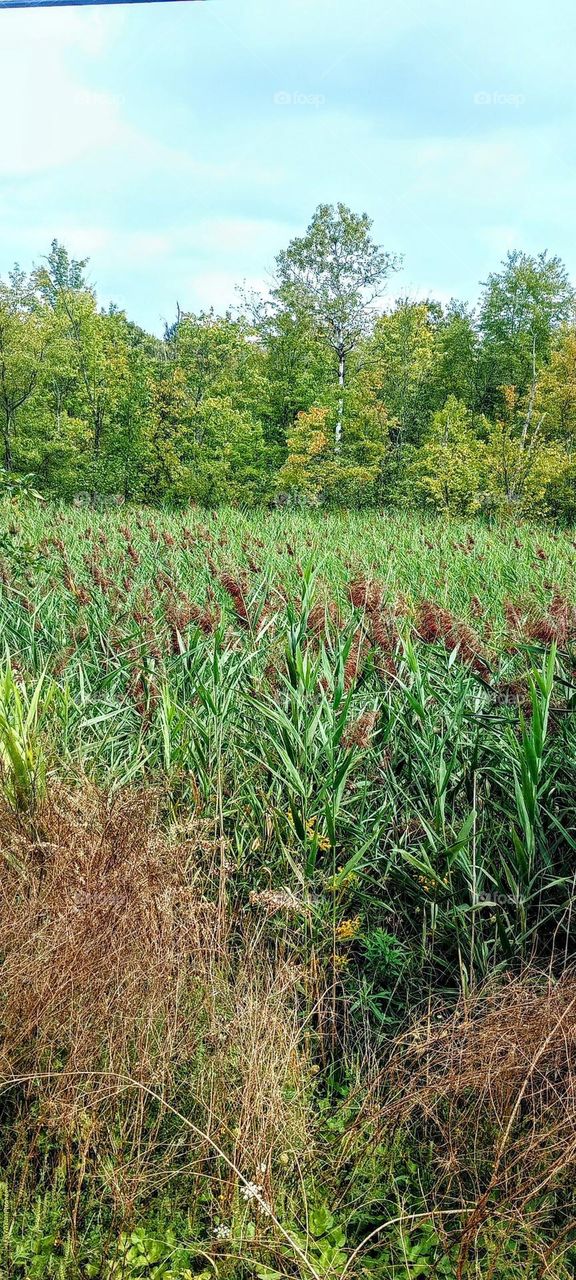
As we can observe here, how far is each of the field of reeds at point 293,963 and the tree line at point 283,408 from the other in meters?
16.4

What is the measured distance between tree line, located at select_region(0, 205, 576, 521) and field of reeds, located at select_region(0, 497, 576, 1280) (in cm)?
1635

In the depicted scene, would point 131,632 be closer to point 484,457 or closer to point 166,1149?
point 166,1149

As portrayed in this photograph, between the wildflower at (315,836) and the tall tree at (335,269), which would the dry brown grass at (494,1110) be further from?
the tall tree at (335,269)

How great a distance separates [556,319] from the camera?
111ft

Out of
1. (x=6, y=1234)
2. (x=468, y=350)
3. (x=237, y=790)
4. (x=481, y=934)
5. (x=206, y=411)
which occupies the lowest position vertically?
(x=6, y=1234)

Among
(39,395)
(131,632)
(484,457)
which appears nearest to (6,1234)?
(131,632)

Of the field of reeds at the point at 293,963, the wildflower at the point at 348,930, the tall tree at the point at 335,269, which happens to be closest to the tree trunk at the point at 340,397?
the tall tree at the point at 335,269

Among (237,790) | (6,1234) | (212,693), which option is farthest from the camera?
(212,693)

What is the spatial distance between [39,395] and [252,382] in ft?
21.6

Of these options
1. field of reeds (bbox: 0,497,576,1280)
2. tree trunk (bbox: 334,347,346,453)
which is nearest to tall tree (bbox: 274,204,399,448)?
tree trunk (bbox: 334,347,346,453)

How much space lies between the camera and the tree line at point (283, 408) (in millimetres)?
20328

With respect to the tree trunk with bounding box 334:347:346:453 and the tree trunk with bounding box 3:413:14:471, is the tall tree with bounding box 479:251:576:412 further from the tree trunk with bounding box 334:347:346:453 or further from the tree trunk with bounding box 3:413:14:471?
the tree trunk with bounding box 3:413:14:471

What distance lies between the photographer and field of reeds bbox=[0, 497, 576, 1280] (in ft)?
7.04

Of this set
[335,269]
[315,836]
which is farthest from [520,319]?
[315,836]
